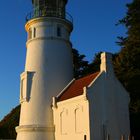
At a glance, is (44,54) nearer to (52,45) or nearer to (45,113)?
(52,45)

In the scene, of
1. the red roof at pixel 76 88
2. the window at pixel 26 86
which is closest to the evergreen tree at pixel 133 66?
the red roof at pixel 76 88

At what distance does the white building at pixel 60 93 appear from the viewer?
25.1m

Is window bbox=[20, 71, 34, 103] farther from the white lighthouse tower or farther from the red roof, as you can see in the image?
the red roof

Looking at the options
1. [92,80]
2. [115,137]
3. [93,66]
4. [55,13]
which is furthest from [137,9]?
[115,137]

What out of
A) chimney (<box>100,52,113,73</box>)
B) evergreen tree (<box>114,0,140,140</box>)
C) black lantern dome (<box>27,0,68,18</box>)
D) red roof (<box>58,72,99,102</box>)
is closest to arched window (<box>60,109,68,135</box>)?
red roof (<box>58,72,99,102</box>)

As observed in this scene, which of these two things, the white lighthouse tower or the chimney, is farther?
the white lighthouse tower

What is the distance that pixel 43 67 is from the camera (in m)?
30.2

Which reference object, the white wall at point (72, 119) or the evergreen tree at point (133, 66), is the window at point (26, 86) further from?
the evergreen tree at point (133, 66)

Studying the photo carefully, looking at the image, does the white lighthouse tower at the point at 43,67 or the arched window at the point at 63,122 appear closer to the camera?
the arched window at the point at 63,122

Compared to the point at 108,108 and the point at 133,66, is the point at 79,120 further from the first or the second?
the point at 133,66

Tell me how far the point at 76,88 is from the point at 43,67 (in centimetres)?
394

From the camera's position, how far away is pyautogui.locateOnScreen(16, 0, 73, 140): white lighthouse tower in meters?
28.8

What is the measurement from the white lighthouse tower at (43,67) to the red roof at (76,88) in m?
1.14

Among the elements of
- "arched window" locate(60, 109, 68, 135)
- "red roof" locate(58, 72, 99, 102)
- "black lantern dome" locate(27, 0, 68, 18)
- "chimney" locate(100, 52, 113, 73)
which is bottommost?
"arched window" locate(60, 109, 68, 135)
